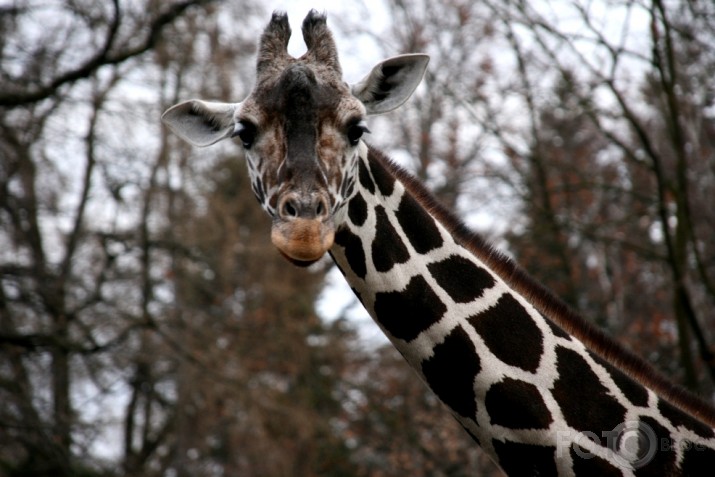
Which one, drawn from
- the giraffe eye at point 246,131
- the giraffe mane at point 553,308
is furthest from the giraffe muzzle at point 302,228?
the giraffe mane at point 553,308

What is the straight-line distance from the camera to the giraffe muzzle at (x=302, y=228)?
3930 mm

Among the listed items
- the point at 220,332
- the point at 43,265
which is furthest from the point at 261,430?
the point at 43,265

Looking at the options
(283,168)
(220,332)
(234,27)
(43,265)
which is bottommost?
(283,168)

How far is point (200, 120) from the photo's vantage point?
16.4 ft

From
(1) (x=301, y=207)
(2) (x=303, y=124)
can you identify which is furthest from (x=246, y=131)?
(1) (x=301, y=207)

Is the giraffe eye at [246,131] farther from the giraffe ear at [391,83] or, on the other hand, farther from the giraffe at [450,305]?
the giraffe ear at [391,83]

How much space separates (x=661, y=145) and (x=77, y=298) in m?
11.4

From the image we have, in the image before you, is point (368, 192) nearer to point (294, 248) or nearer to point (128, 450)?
point (294, 248)

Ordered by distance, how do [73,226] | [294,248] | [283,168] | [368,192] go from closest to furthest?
[294,248] < [283,168] < [368,192] < [73,226]

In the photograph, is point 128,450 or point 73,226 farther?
point 128,450

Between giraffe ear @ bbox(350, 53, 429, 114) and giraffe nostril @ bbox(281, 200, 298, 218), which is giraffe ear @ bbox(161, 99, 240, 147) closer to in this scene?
giraffe ear @ bbox(350, 53, 429, 114)

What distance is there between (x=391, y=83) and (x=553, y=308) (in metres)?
1.54

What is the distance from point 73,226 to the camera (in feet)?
51.8

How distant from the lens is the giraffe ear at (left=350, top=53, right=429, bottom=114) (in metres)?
4.82
